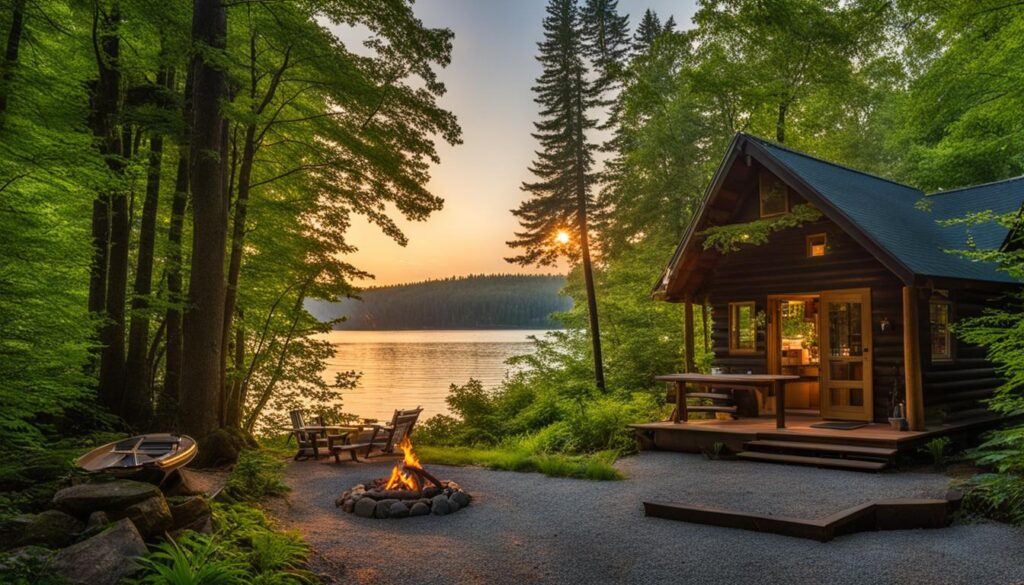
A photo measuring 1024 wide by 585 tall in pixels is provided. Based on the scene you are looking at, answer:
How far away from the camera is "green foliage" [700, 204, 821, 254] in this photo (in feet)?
39.5

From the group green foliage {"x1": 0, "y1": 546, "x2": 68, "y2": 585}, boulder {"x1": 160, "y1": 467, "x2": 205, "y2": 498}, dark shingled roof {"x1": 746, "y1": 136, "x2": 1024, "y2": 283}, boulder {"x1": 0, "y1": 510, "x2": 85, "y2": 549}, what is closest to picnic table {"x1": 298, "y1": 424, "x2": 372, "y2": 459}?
boulder {"x1": 160, "y1": 467, "x2": 205, "y2": 498}

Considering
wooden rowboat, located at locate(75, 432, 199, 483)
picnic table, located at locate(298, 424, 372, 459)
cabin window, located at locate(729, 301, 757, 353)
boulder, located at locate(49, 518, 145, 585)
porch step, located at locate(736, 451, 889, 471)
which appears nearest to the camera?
boulder, located at locate(49, 518, 145, 585)

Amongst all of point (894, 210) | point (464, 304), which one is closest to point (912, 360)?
point (894, 210)

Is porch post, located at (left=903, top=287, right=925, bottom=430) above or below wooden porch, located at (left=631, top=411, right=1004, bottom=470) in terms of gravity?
above

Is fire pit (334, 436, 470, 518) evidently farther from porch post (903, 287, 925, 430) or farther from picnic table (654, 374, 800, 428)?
porch post (903, 287, 925, 430)

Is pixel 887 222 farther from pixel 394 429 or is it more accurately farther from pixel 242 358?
pixel 242 358

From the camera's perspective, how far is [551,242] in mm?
23469

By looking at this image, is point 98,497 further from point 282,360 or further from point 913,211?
point 913,211

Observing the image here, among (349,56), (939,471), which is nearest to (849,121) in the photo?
(939,471)

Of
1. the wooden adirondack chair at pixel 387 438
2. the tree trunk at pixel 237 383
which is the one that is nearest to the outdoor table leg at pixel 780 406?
the wooden adirondack chair at pixel 387 438

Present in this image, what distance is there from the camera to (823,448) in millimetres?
10125

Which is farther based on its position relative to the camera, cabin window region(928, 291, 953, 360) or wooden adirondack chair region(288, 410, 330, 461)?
wooden adirondack chair region(288, 410, 330, 461)

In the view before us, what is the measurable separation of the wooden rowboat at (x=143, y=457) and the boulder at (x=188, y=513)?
40cm

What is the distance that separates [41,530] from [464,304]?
103590 mm
